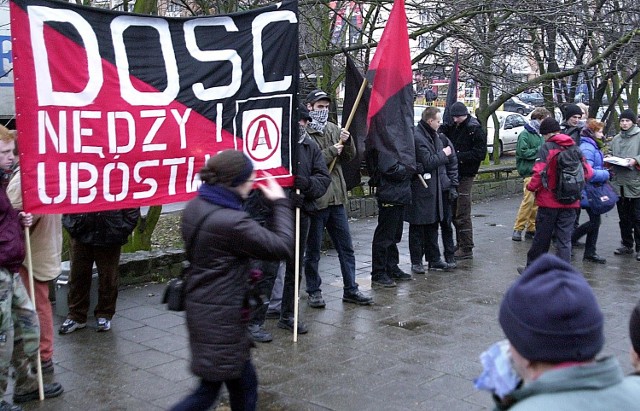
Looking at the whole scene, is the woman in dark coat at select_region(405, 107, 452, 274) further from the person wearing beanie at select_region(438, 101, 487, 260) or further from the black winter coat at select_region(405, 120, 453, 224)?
the person wearing beanie at select_region(438, 101, 487, 260)

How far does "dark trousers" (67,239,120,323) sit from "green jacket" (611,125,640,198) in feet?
21.2

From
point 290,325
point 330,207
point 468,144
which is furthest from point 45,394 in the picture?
point 468,144

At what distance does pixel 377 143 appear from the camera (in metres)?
7.79

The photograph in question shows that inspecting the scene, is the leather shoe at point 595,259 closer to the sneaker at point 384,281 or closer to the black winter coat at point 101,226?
the sneaker at point 384,281

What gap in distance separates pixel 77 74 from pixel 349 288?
3468 millimetres

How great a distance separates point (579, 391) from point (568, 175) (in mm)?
6561

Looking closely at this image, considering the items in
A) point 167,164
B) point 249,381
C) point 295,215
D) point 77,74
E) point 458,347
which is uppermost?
point 77,74

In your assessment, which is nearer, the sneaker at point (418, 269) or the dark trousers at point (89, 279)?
the dark trousers at point (89, 279)

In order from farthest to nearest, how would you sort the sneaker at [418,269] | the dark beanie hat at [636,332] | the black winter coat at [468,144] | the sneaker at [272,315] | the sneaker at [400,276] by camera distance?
the black winter coat at [468,144] → the sneaker at [418,269] → the sneaker at [400,276] → the sneaker at [272,315] → the dark beanie hat at [636,332]

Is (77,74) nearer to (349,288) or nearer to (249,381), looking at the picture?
(249,381)

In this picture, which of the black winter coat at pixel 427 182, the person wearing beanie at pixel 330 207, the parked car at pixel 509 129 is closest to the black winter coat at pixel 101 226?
the person wearing beanie at pixel 330 207

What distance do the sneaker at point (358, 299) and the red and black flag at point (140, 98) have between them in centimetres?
171

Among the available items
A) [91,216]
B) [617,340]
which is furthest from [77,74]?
[617,340]

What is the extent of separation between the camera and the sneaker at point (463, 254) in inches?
390
